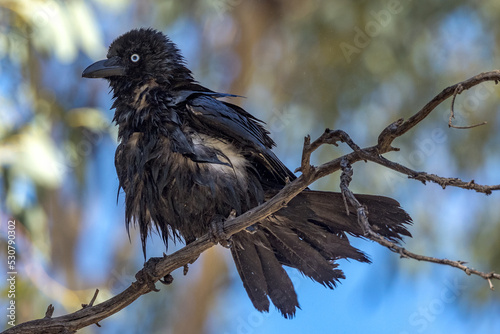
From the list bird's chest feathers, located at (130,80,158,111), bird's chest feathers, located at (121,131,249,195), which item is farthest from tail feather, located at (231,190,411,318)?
bird's chest feathers, located at (130,80,158,111)

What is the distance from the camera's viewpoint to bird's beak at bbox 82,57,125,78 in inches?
164

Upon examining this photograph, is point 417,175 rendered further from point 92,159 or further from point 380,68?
point 92,159

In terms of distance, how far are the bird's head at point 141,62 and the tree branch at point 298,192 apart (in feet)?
4.34

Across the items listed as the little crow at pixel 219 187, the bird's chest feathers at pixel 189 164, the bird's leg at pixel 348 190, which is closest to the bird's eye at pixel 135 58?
the little crow at pixel 219 187

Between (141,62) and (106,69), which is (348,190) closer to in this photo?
(141,62)

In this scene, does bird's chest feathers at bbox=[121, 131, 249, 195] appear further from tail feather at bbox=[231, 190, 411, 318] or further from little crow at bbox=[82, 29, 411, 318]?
tail feather at bbox=[231, 190, 411, 318]

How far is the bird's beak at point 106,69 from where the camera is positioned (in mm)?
4168

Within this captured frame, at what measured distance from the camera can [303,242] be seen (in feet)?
12.3

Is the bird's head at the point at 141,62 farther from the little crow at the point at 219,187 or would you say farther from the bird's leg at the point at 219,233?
the bird's leg at the point at 219,233

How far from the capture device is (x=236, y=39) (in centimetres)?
1004

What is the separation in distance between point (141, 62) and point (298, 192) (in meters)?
1.88

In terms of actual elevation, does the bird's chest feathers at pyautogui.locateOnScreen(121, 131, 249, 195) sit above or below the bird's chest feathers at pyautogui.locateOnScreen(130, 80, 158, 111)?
below

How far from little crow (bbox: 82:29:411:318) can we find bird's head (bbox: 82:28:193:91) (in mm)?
59

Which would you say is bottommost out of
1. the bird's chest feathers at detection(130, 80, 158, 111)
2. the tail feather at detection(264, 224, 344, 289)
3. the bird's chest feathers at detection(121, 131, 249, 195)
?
the tail feather at detection(264, 224, 344, 289)
